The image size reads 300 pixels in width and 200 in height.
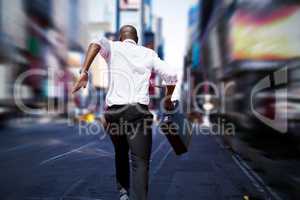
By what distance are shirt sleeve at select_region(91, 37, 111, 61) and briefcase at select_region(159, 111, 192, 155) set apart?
0.63m

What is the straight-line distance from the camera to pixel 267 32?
897 centimetres

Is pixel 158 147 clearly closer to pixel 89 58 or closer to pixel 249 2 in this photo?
pixel 249 2

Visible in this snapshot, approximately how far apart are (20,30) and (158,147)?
39.3 ft

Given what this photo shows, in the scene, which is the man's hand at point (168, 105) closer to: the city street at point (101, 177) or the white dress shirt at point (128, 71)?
the white dress shirt at point (128, 71)

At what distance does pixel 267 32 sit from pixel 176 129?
19.6 ft

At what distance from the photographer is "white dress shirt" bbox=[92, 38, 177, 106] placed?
11.1 feet

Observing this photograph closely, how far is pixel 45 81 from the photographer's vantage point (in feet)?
84.1

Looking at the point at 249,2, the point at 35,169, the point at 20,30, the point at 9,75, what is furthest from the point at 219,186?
the point at 20,30

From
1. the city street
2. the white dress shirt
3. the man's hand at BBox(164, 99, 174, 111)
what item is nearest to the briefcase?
the man's hand at BBox(164, 99, 174, 111)

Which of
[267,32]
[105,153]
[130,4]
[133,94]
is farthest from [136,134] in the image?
[130,4]

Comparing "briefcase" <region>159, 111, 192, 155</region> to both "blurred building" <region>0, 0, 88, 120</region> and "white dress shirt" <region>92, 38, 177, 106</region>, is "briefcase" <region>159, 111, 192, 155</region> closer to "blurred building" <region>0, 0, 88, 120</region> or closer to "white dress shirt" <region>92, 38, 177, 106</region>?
"white dress shirt" <region>92, 38, 177, 106</region>

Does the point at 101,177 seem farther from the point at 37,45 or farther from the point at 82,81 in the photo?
the point at 37,45

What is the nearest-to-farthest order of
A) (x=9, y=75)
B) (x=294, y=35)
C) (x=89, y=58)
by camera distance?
(x=89, y=58) → (x=294, y=35) → (x=9, y=75)

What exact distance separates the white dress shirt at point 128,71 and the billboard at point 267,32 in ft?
18.8
